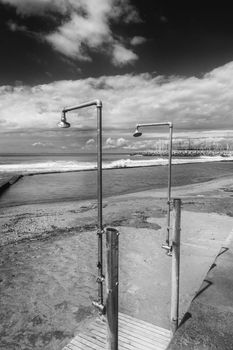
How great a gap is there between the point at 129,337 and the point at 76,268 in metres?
3.41

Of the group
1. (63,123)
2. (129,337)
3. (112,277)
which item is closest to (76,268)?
(129,337)

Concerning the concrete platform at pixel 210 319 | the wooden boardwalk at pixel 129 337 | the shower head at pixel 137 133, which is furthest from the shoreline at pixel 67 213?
the concrete platform at pixel 210 319

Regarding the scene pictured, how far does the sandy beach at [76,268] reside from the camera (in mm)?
5285

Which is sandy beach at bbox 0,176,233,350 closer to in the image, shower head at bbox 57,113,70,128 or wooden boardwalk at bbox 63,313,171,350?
wooden boardwalk at bbox 63,313,171,350

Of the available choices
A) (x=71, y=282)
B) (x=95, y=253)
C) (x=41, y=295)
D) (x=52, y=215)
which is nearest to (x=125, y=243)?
(x=95, y=253)

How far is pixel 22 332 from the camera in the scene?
500cm

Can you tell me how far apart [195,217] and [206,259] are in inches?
206

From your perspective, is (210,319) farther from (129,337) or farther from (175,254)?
(129,337)

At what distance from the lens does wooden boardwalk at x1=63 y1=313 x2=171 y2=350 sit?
4.29 m

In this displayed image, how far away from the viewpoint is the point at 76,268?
299 inches

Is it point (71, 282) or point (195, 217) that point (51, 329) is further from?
point (195, 217)

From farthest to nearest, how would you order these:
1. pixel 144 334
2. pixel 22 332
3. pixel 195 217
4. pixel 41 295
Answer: pixel 195 217, pixel 41 295, pixel 22 332, pixel 144 334

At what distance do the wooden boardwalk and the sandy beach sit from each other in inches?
18.5

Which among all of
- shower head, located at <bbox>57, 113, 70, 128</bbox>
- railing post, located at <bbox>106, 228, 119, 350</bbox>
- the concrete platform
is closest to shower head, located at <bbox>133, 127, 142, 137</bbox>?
shower head, located at <bbox>57, 113, 70, 128</bbox>
